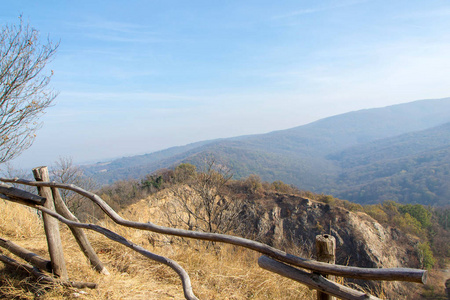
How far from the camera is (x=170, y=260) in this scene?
2.23 m

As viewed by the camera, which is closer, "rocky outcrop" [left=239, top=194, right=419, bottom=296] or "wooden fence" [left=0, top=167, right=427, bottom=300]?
"wooden fence" [left=0, top=167, right=427, bottom=300]

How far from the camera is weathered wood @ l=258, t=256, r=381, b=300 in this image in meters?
1.58

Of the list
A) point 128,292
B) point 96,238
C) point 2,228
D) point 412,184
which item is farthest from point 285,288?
point 412,184

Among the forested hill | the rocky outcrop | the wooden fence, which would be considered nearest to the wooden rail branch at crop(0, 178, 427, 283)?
the wooden fence

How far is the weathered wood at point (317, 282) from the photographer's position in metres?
1.58

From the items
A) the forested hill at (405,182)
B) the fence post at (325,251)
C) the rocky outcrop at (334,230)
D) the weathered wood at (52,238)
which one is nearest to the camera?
the fence post at (325,251)

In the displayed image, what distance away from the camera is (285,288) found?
3184 mm

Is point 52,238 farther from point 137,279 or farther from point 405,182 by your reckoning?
point 405,182

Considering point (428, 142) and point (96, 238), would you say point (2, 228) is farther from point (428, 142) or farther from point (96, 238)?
point (428, 142)

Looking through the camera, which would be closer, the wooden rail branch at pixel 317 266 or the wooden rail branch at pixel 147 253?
the wooden rail branch at pixel 317 266

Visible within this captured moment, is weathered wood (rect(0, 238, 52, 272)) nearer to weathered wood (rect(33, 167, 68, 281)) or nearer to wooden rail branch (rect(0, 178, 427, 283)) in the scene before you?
weathered wood (rect(33, 167, 68, 281))

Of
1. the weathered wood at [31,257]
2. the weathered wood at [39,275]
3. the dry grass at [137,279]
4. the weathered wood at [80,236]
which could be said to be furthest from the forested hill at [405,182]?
the weathered wood at [31,257]

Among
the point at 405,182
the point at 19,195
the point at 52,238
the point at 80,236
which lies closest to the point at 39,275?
the point at 52,238

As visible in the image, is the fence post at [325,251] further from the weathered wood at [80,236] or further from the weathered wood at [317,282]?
the weathered wood at [80,236]
